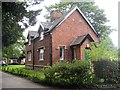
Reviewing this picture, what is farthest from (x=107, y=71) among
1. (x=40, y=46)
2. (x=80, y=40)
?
(x=40, y=46)


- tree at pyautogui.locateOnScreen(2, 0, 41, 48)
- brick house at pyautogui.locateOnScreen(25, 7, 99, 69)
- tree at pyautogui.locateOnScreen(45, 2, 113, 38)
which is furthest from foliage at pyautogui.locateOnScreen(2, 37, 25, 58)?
tree at pyautogui.locateOnScreen(45, 2, 113, 38)

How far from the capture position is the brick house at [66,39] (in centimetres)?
2927

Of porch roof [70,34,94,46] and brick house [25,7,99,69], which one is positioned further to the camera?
brick house [25,7,99,69]

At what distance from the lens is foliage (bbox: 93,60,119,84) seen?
17.1m

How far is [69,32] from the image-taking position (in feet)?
101

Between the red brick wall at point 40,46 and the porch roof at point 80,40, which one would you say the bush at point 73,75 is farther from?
the red brick wall at point 40,46

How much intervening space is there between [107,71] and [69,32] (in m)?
14.2

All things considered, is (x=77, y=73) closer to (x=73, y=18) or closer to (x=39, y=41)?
(x=73, y=18)

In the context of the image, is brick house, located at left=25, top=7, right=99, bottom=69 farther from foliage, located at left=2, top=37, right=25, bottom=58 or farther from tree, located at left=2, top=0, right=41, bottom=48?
tree, located at left=2, top=0, right=41, bottom=48

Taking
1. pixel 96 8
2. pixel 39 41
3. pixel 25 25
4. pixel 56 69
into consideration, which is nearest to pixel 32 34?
pixel 39 41

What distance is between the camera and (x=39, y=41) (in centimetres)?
3369

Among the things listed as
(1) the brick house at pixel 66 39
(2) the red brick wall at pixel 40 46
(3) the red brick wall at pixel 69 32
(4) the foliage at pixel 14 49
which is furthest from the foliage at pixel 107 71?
(4) the foliage at pixel 14 49

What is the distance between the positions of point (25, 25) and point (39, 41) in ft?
46.8

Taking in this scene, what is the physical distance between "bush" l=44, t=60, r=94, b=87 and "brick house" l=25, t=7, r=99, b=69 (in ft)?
39.8
